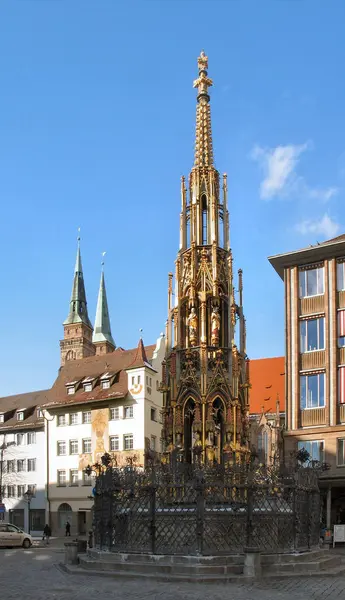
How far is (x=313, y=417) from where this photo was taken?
135ft

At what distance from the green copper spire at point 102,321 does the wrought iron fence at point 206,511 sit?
93102 mm

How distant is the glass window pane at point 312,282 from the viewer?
43172 millimetres

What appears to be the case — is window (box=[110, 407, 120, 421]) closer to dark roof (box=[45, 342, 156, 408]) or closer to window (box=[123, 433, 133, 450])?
dark roof (box=[45, 342, 156, 408])

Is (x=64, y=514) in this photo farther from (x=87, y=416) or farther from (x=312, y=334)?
(x=312, y=334)

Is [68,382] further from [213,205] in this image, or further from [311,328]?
[213,205]

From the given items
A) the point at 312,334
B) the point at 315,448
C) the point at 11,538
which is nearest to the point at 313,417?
the point at 315,448

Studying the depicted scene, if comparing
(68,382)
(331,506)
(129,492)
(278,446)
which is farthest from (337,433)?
(68,382)

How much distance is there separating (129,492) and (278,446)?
105ft

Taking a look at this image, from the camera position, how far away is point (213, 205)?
25844mm

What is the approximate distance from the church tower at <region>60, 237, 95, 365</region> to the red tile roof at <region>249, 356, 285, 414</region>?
55554mm

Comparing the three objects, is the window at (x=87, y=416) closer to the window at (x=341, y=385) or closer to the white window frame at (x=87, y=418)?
the white window frame at (x=87, y=418)

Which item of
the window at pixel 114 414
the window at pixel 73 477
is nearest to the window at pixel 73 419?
the window at pixel 114 414

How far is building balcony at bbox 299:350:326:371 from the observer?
41.6 m

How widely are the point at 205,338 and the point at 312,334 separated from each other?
767 inches
